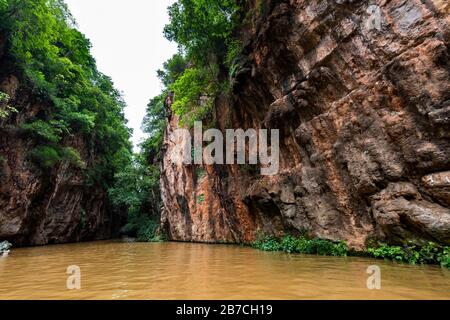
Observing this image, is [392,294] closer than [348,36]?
Yes

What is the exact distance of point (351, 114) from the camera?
26.4 ft

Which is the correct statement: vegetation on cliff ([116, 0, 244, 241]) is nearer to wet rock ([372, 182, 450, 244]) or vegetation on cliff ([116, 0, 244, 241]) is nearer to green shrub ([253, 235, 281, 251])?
green shrub ([253, 235, 281, 251])

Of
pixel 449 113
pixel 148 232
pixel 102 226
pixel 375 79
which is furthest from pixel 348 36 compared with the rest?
pixel 102 226

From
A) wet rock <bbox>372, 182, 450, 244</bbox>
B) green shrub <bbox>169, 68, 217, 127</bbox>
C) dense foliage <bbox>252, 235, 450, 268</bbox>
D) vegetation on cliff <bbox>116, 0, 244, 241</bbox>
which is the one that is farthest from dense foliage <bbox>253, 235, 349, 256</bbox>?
vegetation on cliff <bbox>116, 0, 244, 241</bbox>

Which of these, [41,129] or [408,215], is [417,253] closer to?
[408,215]

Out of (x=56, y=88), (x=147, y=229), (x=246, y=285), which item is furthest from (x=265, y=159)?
(x=147, y=229)

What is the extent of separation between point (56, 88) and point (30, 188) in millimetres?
6702

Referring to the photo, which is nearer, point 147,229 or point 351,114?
point 351,114

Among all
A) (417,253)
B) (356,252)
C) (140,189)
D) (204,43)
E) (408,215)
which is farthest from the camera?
(140,189)

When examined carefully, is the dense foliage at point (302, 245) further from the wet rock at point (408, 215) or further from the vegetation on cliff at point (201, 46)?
the vegetation on cliff at point (201, 46)

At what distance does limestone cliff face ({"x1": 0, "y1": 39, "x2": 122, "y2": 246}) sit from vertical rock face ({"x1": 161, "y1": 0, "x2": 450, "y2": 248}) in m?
13.0

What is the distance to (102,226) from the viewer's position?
2733 centimetres
